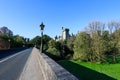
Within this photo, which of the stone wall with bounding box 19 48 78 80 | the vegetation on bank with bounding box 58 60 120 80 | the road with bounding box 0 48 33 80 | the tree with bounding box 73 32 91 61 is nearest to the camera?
the stone wall with bounding box 19 48 78 80

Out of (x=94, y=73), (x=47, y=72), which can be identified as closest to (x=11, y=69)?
(x=47, y=72)

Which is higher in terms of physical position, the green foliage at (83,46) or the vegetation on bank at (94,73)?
the green foliage at (83,46)

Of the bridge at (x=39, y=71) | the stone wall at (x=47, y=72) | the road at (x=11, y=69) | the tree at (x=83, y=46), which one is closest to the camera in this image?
the stone wall at (x=47, y=72)

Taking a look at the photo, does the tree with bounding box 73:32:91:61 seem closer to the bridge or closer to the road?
the road

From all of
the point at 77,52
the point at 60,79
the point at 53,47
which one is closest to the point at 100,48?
the point at 77,52

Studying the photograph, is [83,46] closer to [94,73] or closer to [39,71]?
[94,73]

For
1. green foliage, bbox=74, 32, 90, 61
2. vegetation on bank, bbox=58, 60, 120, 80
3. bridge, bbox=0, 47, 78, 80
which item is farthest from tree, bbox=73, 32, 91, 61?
bridge, bbox=0, 47, 78, 80

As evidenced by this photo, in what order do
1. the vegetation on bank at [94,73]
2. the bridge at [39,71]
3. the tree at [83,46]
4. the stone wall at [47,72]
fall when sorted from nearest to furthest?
the stone wall at [47,72] → the bridge at [39,71] → the vegetation on bank at [94,73] → the tree at [83,46]

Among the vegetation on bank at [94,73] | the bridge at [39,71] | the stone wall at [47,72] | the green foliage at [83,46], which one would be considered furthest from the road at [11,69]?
the green foliage at [83,46]

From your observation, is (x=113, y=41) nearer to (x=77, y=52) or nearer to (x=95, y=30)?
(x=95, y=30)

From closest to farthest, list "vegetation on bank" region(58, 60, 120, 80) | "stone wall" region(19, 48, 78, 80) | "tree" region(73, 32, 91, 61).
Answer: "stone wall" region(19, 48, 78, 80) < "vegetation on bank" region(58, 60, 120, 80) < "tree" region(73, 32, 91, 61)

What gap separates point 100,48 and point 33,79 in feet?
121

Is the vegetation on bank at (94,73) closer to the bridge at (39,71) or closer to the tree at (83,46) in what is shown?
the bridge at (39,71)

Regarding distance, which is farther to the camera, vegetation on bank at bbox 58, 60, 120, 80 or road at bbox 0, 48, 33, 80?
vegetation on bank at bbox 58, 60, 120, 80
